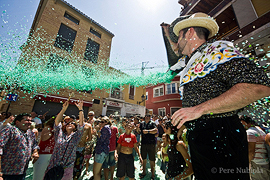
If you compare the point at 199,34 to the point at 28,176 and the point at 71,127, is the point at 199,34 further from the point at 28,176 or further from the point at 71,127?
the point at 28,176

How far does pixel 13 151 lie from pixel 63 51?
10771mm

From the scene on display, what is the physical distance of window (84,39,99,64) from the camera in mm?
12696

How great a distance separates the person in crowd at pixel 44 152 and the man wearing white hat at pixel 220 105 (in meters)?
4.23

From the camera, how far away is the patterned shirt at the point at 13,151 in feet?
8.45

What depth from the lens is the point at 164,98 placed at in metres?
18.2

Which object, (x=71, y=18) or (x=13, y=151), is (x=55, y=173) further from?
(x=71, y=18)

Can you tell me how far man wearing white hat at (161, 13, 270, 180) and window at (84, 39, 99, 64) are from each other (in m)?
13.2

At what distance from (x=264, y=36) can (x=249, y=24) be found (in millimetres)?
1262

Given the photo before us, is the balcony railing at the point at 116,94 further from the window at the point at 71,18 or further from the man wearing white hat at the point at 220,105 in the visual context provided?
the man wearing white hat at the point at 220,105

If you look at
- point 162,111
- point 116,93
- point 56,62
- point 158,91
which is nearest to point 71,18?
point 56,62

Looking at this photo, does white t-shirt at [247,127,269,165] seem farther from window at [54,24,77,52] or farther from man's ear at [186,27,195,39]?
window at [54,24,77,52]

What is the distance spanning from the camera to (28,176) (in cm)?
423

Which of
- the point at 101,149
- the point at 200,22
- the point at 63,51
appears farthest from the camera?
the point at 63,51

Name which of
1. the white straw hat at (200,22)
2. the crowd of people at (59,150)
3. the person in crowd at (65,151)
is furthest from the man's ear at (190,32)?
the person in crowd at (65,151)
